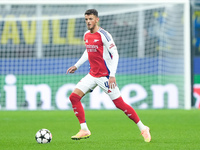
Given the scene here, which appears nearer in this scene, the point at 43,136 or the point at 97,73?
the point at 43,136

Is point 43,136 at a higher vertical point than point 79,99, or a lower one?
lower

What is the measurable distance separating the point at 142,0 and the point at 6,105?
523 centimetres

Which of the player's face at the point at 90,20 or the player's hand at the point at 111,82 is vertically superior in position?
the player's face at the point at 90,20

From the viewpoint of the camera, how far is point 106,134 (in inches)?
353

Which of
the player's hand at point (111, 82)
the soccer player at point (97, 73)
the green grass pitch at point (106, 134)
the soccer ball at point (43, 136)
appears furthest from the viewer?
the soccer player at point (97, 73)

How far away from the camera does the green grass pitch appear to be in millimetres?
7146

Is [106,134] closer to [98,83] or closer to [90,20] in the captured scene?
[98,83]

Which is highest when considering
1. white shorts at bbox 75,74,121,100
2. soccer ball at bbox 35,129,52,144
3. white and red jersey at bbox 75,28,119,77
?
white and red jersey at bbox 75,28,119,77

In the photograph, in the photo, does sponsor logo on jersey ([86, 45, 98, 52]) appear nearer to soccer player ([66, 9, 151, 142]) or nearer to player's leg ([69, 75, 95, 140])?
soccer player ([66, 9, 151, 142])

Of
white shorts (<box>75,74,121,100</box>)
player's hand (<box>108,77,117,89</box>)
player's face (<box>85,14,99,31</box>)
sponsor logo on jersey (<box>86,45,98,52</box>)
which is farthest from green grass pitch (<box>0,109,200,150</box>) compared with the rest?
player's face (<box>85,14,99,31</box>)

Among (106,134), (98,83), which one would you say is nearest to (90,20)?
(98,83)

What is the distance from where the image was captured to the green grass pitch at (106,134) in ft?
23.4

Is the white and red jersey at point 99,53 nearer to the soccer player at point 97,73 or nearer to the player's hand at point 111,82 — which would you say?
the soccer player at point 97,73

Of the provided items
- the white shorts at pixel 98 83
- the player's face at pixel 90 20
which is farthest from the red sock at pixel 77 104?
the player's face at pixel 90 20
